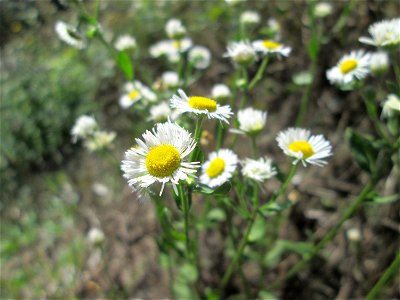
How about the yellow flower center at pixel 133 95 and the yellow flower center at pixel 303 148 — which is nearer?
the yellow flower center at pixel 303 148

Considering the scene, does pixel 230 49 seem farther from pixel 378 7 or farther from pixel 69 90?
pixel 69 90

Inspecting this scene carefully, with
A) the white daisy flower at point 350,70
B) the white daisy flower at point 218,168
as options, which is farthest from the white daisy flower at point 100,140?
the white daisy flower at point 350,70

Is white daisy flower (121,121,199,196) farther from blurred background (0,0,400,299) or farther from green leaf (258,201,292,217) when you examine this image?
blurred background (0,0,400,299)

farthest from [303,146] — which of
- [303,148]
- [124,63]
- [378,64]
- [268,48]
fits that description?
[124,63]

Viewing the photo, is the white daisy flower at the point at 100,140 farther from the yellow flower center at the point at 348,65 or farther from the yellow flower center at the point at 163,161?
the yellow flower center at the point at 348,65

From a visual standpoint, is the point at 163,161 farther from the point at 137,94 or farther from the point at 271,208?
the point at 137,94

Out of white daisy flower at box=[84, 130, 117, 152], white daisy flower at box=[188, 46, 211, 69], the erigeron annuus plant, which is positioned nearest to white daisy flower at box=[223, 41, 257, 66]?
the erigeron annuus plant

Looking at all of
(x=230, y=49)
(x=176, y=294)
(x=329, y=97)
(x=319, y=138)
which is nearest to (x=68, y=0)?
(x=230, y=49)
